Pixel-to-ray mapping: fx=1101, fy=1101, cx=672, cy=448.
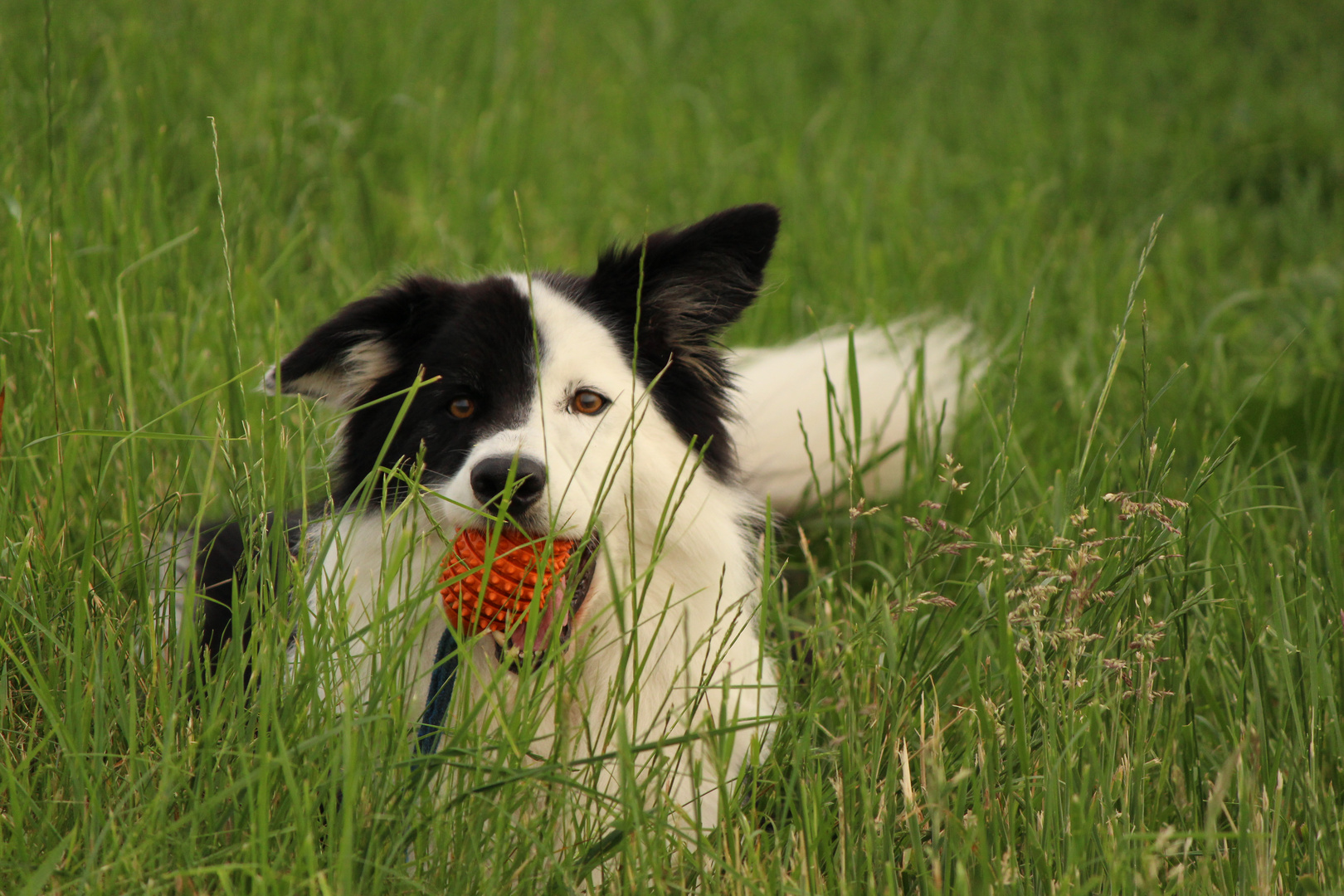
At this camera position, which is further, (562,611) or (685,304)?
(685,304)

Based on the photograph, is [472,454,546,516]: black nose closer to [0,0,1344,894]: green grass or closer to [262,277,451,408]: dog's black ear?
[0,0,1344,894]: green grass

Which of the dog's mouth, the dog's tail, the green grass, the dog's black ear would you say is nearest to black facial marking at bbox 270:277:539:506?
the dog's black ear

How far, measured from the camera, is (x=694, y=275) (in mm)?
2275

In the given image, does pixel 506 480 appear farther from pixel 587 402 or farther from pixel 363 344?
pixel 363 344

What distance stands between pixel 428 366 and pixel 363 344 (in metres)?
0.17

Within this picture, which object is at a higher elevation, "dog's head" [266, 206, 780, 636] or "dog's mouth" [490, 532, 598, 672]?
"dog's head" [266, 206, 780, 636]

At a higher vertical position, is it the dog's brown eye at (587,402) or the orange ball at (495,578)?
the dog's brown eye at (587,402)

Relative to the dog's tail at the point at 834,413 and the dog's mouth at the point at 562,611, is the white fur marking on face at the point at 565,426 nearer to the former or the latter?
the dog's mouth at the point at 562,611

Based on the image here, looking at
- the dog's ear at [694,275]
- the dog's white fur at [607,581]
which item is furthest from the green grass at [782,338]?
the dog's ear at [694,275]

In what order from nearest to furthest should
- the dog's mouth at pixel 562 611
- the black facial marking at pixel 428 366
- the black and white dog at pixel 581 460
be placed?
the dog's mouth at pixel 562 611
the black and white dog at pixel 581 460
the black facial marking at pixel 428 366

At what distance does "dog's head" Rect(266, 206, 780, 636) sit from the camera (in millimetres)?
1946

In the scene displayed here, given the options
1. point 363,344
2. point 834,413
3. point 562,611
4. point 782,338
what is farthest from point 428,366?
point 782,338

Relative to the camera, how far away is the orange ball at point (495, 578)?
1.85 meters

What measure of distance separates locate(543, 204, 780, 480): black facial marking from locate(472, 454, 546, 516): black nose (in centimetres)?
47
